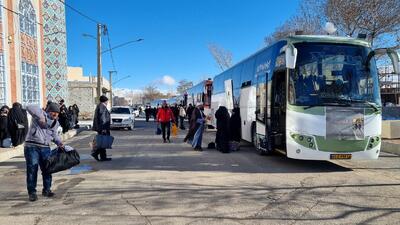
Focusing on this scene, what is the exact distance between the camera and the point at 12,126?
52.3 feet

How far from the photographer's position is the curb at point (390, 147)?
560 inches

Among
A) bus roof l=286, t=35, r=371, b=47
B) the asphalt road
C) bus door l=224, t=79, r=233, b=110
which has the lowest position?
the asphalt road

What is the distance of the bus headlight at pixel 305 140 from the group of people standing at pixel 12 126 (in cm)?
1068

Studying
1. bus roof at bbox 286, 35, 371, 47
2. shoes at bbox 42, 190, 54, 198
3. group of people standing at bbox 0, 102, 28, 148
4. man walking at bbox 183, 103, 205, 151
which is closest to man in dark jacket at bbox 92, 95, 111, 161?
man walking at bbox 183, 103, 205, 151

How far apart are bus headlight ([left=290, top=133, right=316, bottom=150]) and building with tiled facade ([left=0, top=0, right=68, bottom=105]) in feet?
44.2

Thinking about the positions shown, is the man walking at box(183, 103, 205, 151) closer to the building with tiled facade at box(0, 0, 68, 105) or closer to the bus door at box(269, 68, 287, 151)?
the bus door at box(269, 68, 287, 151)

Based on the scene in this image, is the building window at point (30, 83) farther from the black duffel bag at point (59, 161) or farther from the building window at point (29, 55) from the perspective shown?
the black duffel bag at point (59, 161)

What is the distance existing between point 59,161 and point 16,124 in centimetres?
933

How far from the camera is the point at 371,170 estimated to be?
1067 cm

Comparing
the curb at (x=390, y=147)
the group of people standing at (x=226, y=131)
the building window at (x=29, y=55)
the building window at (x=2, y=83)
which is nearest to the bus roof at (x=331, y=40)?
the group of people standing at (x=226, y=131)

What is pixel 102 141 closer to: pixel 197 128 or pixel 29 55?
pixel 197 128

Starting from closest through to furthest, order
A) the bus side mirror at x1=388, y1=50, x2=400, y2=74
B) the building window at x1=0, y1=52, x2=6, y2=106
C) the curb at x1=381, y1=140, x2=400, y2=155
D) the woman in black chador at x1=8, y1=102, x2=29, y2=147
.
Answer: the bus side mirror at x1=388, y1=50, x2=400, y2=74 < the curb at x1=381, y1=140, x2=400, y2=155 < the woman in black chador at x1=8, y1=102, x2=29, y2=147 < the building window at x1=0, y1=52, x2=6, y2=106

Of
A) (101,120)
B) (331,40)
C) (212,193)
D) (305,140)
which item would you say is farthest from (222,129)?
(212,193)

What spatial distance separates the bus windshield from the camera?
34.0 ft
